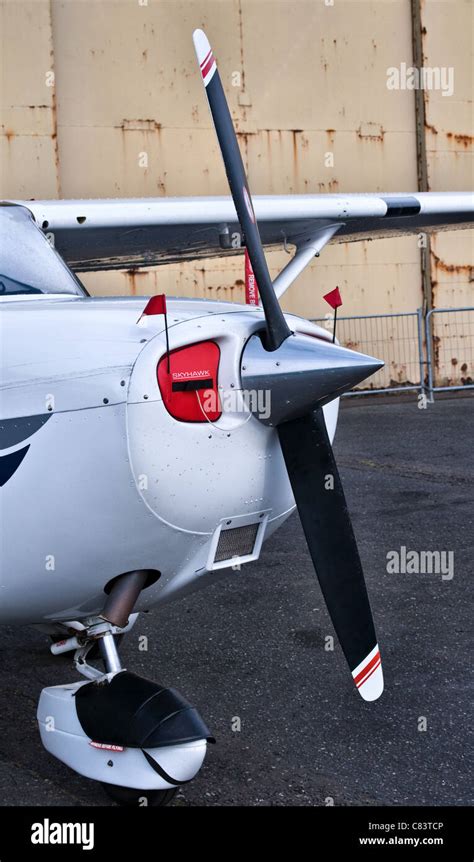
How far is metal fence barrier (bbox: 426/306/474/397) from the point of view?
1395cm

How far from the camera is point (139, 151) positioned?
1212cm

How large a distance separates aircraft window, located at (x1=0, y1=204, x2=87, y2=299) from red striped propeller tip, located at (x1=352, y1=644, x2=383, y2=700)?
1.62 meters

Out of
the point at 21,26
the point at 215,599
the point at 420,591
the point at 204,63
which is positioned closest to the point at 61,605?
the point at 204,63

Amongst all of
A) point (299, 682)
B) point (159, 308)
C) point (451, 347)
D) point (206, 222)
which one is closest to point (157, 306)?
point (159, 308)

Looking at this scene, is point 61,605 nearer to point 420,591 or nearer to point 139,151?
point 420,591

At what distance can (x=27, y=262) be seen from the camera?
3479mm

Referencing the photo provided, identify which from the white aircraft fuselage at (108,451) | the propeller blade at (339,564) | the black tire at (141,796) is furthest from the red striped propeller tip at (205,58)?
the black tire at (141,796)

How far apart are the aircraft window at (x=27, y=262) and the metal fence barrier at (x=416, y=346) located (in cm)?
949

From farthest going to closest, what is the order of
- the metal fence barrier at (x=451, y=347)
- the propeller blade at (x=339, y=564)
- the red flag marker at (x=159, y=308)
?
the metal fence barrier at (x=451, y=347)
the propeller blade at (x=339, y=564)
the red flag marker at (x=159, y=308)

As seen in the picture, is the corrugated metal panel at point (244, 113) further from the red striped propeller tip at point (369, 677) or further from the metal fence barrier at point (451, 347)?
the red striped propeller tip at point (369, 677)

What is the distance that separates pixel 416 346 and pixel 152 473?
1149 cm

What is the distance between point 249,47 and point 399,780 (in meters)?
11.4

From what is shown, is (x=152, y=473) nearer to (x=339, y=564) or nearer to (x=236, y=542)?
(x=236, y=542)

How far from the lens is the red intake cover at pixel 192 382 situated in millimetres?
2738
